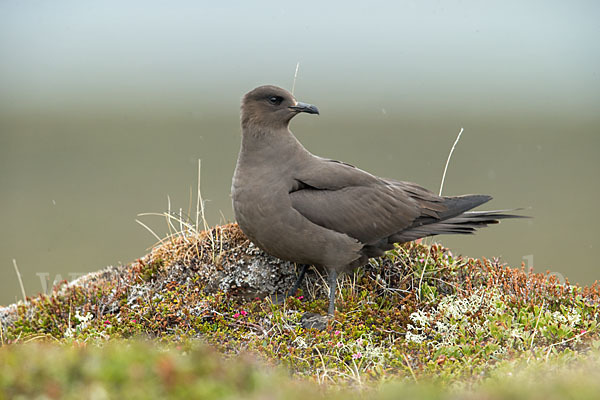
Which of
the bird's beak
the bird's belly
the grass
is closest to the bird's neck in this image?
the bird's beak

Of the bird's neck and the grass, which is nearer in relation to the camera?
the grass

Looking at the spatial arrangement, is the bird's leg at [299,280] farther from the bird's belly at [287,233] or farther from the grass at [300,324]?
the bird's belly at [287,233]

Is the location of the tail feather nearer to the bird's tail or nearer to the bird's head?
the bird's tail

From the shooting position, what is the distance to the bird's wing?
222 inches

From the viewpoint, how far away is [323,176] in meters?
5.80

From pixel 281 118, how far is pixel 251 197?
0.88 metres

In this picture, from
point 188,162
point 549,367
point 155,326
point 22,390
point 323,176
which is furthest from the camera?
point 188,162

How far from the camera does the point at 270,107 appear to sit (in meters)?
6.00

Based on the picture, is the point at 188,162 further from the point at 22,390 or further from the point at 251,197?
the point at 22,390

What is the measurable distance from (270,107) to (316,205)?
1.08 metres

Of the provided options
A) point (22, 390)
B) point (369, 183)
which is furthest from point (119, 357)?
point (369, 183)

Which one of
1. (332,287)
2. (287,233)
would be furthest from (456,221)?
(287,233)

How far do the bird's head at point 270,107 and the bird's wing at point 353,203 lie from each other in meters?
0.52

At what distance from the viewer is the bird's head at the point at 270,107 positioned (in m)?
5.98
